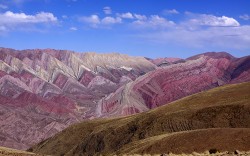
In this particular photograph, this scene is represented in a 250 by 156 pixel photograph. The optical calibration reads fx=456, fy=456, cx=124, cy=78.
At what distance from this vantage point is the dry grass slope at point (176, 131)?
59.8 metres

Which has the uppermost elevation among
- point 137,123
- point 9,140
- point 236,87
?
point 236,87

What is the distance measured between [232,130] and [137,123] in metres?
39.4

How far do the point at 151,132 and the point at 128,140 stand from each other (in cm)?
549

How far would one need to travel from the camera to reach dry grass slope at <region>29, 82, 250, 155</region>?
5975 centimetres

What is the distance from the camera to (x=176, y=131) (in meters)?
84.5

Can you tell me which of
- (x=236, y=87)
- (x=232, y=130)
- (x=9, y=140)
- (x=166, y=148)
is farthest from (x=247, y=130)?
(x=9, y=140)

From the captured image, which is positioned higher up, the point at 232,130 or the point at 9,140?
the point at 232,130

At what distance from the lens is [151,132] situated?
8881 cm

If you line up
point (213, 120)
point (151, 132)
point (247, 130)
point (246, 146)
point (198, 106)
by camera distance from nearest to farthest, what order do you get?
point (246, 146), point (247, 130), point (213, 120), point (151, 132), point (198, 106)

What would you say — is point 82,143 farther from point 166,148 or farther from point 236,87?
point 166,148

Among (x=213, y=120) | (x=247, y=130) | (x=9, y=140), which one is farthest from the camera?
(x=9, y=140)

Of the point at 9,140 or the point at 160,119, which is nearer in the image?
the point at 160,119

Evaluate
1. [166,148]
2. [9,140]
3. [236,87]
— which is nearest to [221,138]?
[166,148]

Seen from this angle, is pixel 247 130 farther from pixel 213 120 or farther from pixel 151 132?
pixel 151 132
